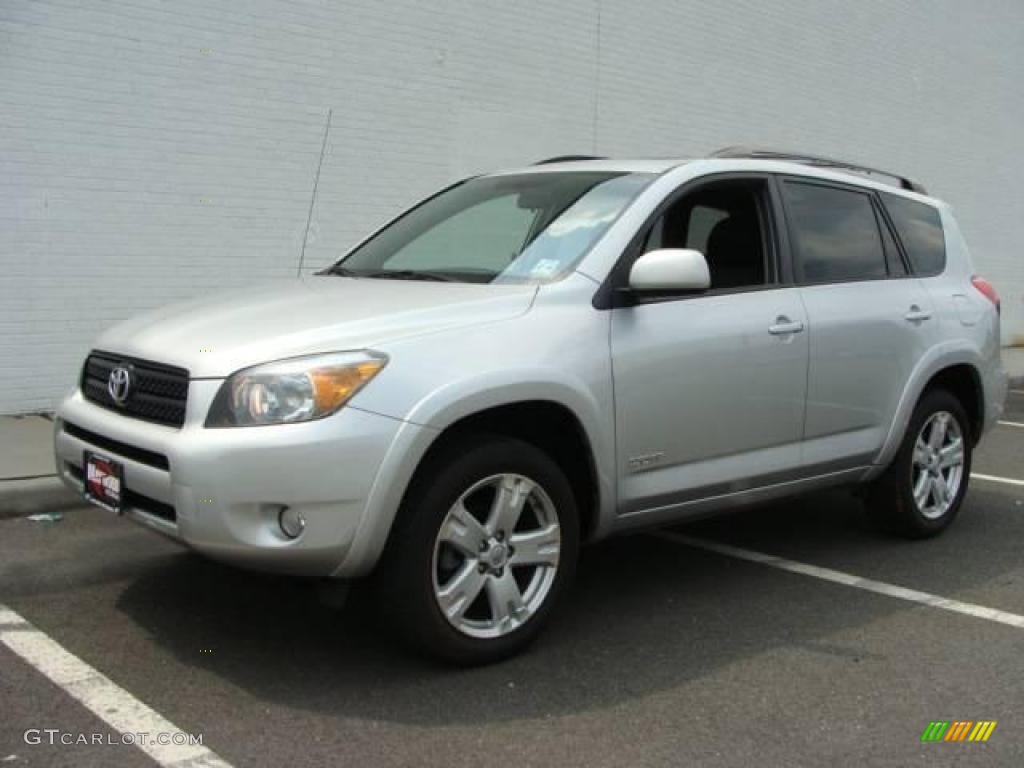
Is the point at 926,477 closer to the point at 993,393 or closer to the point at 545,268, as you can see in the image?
the point at 993,393

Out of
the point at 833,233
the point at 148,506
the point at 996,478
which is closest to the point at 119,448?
the point at 148,506

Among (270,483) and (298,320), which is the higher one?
(298,320)

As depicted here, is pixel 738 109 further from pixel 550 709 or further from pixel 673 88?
pixel 550 709

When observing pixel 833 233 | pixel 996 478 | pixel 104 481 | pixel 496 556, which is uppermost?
pixel 833 233

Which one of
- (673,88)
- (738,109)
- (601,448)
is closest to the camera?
(601,448)

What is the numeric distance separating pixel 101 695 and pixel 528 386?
1723 mm

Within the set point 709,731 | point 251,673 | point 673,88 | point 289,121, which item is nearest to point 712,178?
point 709,731

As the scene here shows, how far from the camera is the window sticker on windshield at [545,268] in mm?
4031

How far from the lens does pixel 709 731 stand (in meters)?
3.32

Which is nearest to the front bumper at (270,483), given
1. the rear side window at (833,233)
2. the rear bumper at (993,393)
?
the rear side window at (833,233)

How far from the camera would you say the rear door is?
4812 mm

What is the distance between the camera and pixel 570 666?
3.81 meters

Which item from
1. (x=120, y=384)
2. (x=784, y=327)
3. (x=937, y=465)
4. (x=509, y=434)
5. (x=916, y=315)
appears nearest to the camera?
(x=120, y=384)

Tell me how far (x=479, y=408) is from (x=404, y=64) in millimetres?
6710
